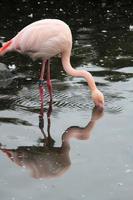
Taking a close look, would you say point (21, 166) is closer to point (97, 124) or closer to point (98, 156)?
point (98, 156)

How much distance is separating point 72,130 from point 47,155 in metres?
0.90

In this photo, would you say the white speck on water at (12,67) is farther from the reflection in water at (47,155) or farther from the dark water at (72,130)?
the reflection in water at (47,155)

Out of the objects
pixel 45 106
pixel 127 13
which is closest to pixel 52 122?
pixel 45 106

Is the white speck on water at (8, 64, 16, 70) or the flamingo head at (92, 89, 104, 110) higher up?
the flamingo head at (92, 89, 104, 110)

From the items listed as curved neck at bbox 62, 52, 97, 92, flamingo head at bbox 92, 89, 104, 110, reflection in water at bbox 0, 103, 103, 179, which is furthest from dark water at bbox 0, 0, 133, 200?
curved neck at bbox 62, 52, 97, 92

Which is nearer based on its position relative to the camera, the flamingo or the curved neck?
the flamingo

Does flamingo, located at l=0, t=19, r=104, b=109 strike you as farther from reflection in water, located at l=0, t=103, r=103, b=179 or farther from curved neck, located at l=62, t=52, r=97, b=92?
reflection in water, located at l=0, t=103, r=103, b=179

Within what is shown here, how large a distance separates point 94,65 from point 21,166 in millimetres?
4618

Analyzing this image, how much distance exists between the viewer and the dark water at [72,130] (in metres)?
5.70

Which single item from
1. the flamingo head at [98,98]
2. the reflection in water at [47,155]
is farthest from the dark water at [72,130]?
the flamingo head at [98,98]

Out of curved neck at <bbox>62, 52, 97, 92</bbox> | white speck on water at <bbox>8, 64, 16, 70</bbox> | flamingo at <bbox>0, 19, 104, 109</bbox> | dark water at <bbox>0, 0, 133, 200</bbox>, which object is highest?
flamingo at <bbox>0, 19, 104, 109</bbox>

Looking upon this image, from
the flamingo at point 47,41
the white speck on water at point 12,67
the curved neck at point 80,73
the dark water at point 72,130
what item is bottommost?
the white speck on water at point 12,67

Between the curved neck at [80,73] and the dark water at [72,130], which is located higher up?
the curved neck at [80,73]

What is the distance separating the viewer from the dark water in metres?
5.70
